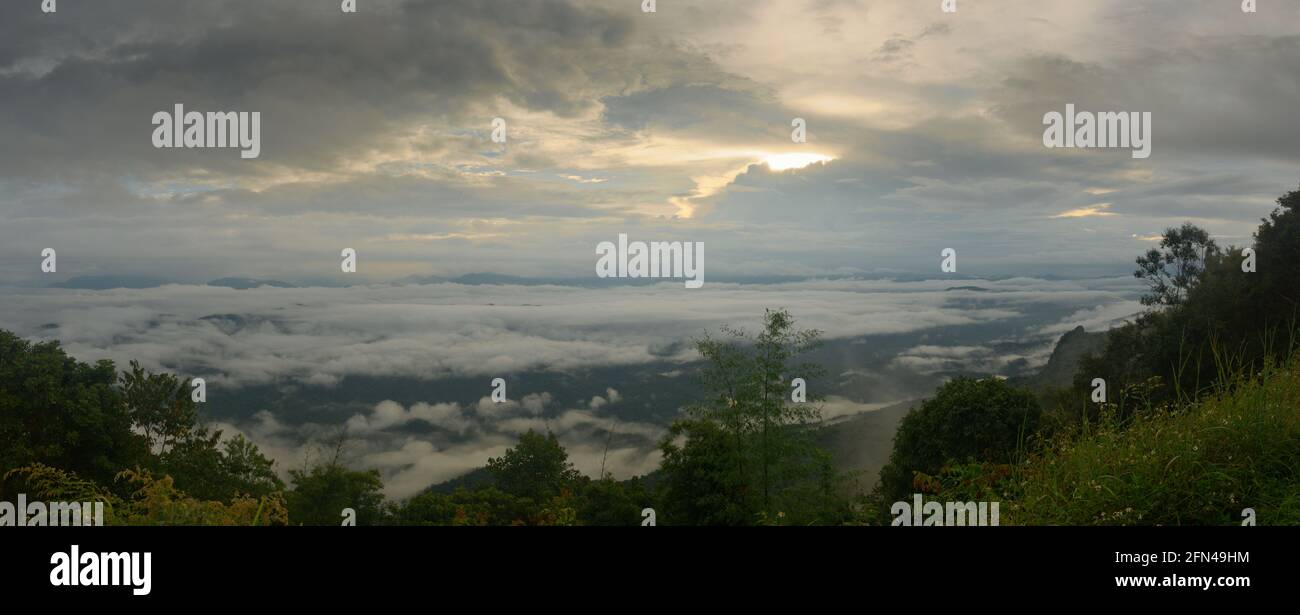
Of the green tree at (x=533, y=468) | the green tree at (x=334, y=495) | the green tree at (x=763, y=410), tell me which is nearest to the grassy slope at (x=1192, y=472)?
the green tree at (x=763, y=410)

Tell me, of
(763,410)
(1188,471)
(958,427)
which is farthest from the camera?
(958,427)

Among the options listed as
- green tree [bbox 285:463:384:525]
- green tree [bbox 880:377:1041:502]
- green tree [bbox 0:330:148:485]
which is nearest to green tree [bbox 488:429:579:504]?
green tree [bbox 285:463:384:525]

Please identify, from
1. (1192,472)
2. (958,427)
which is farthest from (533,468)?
(1192,472)

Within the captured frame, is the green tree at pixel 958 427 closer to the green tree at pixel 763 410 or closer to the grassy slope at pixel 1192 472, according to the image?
the green tree at pixel 763 410

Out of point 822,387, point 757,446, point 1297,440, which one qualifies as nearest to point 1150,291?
point 822,387

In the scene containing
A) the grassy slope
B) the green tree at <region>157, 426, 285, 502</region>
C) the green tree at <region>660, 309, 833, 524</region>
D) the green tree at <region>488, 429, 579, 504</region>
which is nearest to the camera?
the grassy slope

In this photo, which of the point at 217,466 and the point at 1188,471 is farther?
the point at 217,466

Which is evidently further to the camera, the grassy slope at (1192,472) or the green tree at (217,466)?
the green tree at (217,466)

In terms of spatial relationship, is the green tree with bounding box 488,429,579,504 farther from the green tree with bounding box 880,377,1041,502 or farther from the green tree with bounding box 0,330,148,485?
the green tree with bounding box 0,330,148,485

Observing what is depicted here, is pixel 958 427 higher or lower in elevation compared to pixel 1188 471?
lower

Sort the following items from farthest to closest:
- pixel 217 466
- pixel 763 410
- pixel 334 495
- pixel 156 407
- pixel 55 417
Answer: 1. pixel 217 466
2. pixel 156 407
3. pixel 55 417
4. pixel 334 495
5. pixel 763 410

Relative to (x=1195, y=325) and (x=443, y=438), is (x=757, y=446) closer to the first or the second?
(x=1195, y=325)

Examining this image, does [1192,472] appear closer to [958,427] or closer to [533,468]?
[958,427]

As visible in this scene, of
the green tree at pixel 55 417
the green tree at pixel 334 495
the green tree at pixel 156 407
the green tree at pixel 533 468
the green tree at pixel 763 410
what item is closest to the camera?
the green tree at pixel 763 410
